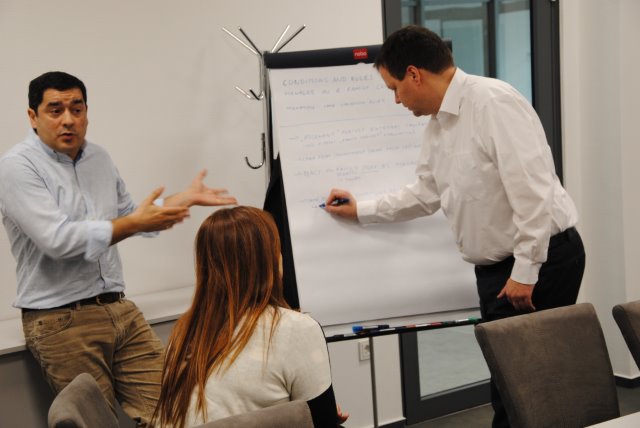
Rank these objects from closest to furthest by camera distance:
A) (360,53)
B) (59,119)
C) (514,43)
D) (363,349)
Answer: (59,119), (360,53), (363,349), (514,43)

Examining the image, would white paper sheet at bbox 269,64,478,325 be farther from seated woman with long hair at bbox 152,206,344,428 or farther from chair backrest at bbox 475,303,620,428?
seated woman with long hair at bbox 152,206,344,428

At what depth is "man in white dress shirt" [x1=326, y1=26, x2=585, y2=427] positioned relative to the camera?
2.35 m

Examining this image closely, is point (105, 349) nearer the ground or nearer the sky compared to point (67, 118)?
nearer the ground

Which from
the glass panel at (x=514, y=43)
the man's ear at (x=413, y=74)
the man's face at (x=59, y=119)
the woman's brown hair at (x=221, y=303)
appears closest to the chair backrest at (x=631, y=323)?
the man's ear at (x=413, y=74)

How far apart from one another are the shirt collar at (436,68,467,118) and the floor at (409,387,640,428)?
2.02m

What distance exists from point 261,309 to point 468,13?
2.91 metres

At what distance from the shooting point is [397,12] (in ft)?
12.5

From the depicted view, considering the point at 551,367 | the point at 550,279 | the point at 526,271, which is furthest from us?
the point at 550,279

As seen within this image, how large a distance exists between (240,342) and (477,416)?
2711mm

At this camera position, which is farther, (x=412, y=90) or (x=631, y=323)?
(x=412, y=90)

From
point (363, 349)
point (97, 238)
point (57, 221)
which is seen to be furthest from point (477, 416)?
point (57, 221)

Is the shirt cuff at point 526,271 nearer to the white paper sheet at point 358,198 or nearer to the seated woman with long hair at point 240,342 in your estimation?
the white paper sheet at point 358,198

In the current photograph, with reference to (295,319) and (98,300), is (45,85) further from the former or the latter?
(295,319)

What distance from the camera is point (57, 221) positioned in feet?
8.07
